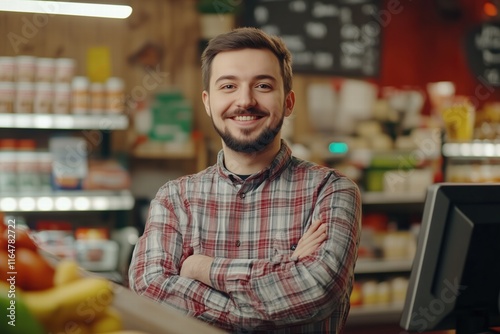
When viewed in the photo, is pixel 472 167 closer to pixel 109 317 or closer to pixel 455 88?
pixel 455 88

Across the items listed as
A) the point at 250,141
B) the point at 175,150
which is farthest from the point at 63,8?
the point at 250,141

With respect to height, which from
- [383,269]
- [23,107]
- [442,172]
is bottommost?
[383,269]

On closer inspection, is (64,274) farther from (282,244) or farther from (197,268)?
(282,244)

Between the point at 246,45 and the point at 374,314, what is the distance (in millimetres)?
3071

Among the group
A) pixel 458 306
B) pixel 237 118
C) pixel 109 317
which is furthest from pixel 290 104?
pixel 109 317

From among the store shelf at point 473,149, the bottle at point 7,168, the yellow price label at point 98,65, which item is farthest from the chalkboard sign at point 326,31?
the bottle at point 7,168

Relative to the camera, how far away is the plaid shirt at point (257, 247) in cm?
167

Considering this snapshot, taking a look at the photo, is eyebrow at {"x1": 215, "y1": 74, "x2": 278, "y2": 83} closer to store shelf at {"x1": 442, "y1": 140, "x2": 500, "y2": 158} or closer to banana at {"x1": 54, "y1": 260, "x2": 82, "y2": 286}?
banana at {"x1": 54, "y1": 260, "x2": 82, "y2": 286}

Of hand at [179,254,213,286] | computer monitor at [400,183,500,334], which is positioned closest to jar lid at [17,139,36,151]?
hand at [179,254,213,286]

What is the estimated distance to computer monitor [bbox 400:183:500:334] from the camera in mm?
1409

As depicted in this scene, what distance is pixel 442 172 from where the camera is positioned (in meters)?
4.68

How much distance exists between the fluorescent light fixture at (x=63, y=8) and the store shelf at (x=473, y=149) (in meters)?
2.38

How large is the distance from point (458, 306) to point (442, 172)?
336 cm

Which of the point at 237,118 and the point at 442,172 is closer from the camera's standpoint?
the point at 237,118
